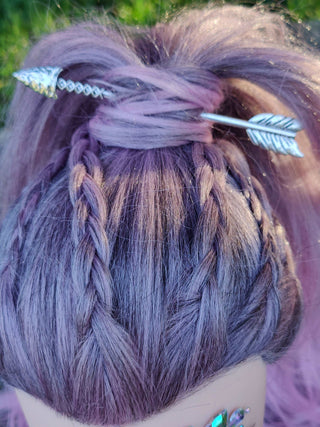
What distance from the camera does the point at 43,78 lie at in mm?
795

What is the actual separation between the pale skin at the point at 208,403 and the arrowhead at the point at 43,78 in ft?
1.62

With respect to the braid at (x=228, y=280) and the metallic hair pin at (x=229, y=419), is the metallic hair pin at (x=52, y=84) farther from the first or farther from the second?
the metallic hair pin at (x=229, y=419)

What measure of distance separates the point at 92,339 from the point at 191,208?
23 centimetres

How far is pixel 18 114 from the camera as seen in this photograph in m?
0.98

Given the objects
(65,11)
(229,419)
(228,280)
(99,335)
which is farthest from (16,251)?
(65,11)

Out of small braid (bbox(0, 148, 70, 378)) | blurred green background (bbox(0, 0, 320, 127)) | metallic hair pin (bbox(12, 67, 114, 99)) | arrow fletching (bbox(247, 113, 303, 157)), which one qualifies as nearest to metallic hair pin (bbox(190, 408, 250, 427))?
small braid (bbox(0, 148, 70, 378))

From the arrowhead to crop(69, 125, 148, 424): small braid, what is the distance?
0.26m

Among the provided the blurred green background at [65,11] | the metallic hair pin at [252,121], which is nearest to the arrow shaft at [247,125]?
the metallic hair pin at [252,121]

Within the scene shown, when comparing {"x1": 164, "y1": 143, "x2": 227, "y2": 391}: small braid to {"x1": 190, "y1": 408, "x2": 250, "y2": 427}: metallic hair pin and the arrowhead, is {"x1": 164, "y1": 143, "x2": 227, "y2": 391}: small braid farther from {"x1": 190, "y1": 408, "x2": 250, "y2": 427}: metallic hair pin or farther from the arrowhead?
the arrowhead

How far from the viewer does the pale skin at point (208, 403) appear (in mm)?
698

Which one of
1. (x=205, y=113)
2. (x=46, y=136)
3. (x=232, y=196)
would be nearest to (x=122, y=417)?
(x=232, y=196)

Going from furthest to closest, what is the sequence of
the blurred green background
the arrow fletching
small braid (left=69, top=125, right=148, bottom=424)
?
the blurred green background, the arrow fletching, small braid (left=69, top=125, right=148, bottom=424)

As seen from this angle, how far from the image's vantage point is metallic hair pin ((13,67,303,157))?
2.41ft

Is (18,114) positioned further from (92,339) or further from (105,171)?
(92,339)
